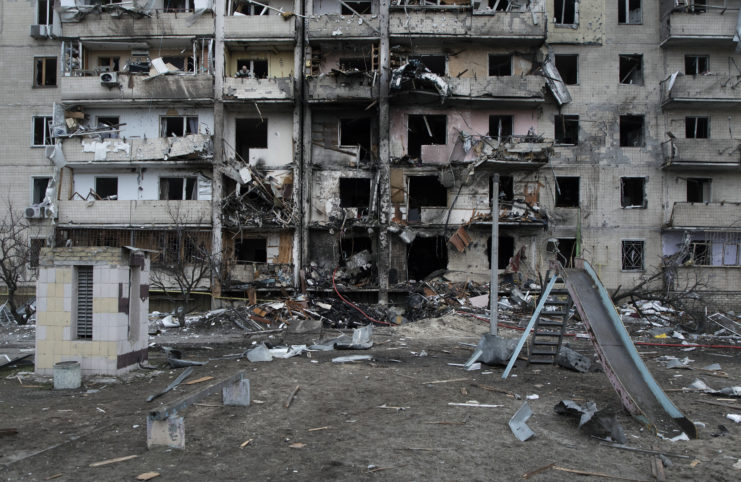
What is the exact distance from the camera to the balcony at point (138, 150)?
23.5 metres

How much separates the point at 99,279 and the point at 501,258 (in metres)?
19.2

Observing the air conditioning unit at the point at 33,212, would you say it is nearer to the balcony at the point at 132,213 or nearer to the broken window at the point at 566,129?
the balcony at the point at 132,213

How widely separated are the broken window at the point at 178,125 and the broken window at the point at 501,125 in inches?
583

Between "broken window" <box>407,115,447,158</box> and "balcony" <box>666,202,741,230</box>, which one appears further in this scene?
"broken window" <box>407,115,447,158</box>

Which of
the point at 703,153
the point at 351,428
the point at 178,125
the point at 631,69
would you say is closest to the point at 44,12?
the point at 178,125

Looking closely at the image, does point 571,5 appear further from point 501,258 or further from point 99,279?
point 99,279

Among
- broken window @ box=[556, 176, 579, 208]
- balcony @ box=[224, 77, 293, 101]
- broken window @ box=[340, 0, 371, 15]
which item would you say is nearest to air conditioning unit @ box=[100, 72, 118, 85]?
balcony @ box=[224, 77, 293, 101]

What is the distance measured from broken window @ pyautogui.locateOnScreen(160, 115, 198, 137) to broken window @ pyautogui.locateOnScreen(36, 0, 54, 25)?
8.36m

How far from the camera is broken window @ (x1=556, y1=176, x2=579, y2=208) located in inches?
973

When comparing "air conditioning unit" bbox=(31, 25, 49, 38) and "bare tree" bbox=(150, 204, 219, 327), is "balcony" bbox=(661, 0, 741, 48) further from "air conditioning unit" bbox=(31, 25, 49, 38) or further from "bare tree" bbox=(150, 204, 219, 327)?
"air conditioning unit" bbox=(31, 25, 49, 38)

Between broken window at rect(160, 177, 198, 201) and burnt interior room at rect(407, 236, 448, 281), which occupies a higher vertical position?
broken window at rect(160, 177, 198, 201)

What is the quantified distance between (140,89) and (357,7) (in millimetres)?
11518

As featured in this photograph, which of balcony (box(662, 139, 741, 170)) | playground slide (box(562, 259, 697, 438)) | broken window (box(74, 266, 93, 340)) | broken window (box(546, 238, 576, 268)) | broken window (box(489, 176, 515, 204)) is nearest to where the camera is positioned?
playground slide (box(562, 259, 697, 438))

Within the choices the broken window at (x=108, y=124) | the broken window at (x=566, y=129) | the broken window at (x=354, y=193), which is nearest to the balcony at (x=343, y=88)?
the broken window at (x=354, y=193)
